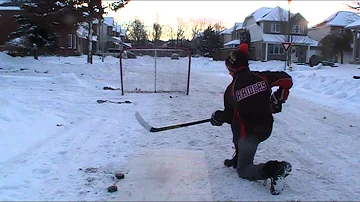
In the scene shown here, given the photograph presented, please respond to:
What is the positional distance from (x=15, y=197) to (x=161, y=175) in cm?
164

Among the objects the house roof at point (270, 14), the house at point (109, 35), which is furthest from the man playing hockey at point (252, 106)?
the house at point (109, 35)

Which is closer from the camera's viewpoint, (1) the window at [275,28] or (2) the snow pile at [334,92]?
(2) the snow pile at [334,92]

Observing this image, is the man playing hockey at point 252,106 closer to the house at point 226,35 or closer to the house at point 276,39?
the house at point 276,39

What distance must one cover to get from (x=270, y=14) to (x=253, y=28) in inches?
Answer: 186

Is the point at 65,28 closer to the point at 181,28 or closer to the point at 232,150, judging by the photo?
the point at 232,150

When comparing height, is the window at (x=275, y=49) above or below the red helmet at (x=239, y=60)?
above

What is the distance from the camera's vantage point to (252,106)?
14.7 ft

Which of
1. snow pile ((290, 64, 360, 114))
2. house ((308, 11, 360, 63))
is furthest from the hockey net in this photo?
house ((308, 11, 360, 63))

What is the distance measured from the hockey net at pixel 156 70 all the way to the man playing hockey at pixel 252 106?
9.20 metres

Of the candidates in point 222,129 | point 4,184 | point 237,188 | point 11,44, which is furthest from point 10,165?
point 11,44

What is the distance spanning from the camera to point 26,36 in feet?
93.6

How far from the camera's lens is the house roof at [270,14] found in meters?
53.2

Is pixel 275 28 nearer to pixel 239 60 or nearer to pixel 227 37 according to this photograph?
pixel 227 37

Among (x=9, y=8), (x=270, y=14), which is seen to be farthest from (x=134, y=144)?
(x=270, y=14)
